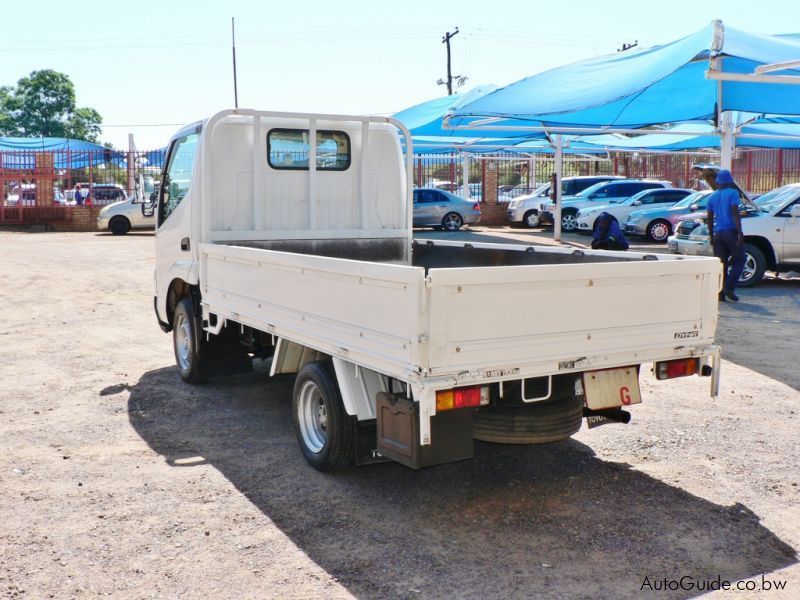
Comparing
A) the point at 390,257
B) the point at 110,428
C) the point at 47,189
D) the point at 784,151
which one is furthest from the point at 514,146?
the point at 110,428

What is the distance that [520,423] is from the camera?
4.98 meters

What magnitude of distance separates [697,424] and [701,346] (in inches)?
59.8

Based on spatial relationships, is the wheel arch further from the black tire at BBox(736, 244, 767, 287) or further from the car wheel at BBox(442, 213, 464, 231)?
the car wheel at BBox(442, 213, 464, 231)

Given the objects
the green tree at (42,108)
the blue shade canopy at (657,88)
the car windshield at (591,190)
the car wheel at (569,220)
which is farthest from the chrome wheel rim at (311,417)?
the green tree at (42,108)

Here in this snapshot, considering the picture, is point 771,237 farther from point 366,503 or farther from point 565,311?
point 366,503

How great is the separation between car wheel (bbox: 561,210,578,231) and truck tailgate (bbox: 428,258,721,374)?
22.0m

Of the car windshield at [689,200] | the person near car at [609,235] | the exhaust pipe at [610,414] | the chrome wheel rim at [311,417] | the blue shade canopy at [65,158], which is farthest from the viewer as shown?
the blue shade canopy at [65,158]

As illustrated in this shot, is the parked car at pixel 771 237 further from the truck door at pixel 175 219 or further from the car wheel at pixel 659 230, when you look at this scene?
the truck door at pixel 175 219

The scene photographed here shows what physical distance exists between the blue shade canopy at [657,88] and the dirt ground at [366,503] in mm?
7357

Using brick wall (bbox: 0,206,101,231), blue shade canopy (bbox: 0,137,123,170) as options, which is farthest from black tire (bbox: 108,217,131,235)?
blue shade canopy (bbox: 0,137,123,170)

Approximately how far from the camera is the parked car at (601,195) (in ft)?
87.6

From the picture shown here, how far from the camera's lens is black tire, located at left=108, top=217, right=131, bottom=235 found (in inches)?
1062

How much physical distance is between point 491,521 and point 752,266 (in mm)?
11012

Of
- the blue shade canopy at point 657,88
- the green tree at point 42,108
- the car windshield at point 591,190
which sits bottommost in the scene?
the car windshield at point 591,190
